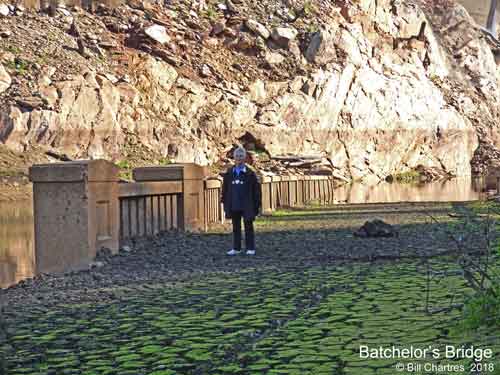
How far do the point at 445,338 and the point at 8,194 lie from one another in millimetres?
34181

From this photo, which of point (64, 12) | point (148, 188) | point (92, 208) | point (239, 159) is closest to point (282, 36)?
point (64, 12)

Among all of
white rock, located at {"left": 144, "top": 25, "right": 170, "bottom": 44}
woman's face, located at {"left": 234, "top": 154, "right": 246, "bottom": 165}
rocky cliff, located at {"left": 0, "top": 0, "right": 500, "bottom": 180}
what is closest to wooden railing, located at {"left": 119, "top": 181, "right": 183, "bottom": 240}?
woman's face, located at {"left": 234, "top": 154, "right": 246, "bottom": 165}

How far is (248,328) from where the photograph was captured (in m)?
6.96

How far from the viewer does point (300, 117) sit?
176 feet

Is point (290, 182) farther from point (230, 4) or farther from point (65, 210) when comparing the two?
point (230, 4)

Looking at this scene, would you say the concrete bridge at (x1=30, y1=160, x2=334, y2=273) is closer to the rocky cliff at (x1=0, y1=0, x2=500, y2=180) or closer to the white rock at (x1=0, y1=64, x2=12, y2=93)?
the rocky cliff at (x1=0, y1=0, x2=500, y2=180)

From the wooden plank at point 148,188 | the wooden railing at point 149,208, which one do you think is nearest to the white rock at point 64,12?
the wooden railing at point 149,208

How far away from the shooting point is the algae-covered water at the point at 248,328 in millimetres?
5770

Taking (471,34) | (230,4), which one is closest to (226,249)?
(230,4)

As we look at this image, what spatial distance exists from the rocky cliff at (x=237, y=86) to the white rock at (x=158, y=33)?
9 centimetres

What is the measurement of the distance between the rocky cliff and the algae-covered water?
36124mm

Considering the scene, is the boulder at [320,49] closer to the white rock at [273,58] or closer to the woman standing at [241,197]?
the white rock at [273,58]

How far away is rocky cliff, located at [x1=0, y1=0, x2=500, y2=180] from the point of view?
45.6m

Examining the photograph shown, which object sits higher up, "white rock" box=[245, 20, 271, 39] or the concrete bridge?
"white rock" box=[245, 20, 271, 39]
